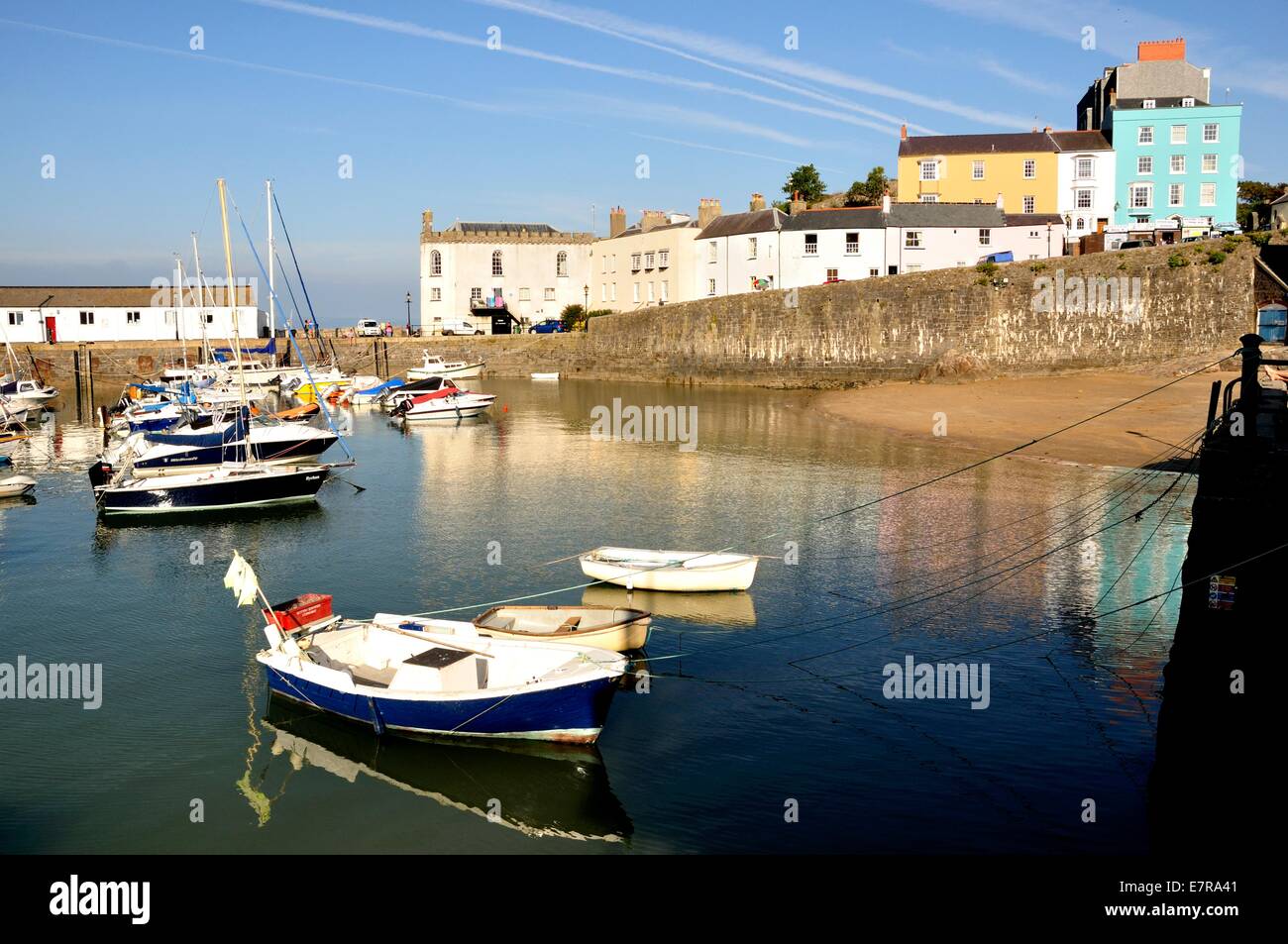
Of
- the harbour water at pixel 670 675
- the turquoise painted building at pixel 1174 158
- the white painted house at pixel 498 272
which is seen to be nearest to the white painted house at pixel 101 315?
the white painted house at pixel 498 272

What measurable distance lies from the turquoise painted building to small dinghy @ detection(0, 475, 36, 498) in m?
52.8

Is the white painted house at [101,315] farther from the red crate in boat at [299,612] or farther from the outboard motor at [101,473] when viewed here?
the red crate in boat at [299,612]

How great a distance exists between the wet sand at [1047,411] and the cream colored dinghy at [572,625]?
19.1m

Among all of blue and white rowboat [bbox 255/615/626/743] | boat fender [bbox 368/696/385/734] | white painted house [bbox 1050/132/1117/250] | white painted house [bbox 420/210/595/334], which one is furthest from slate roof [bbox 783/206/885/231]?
boat fender [bbox 368/696/385/734]

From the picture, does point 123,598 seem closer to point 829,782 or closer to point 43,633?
point 43,633

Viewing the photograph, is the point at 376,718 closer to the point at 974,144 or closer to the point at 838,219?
the point at 838,219

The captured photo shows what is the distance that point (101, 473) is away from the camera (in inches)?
1101

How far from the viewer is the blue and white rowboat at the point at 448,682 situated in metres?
12.4

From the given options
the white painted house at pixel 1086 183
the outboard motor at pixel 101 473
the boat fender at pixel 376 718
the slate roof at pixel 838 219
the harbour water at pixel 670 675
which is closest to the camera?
the harbour water at pixel 670 675

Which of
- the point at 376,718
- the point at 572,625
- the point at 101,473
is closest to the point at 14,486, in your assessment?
the point at 101,473

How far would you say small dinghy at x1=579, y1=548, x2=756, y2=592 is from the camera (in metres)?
18.3

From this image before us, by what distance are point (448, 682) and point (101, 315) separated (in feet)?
222

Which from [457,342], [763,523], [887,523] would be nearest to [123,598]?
[763,523]
